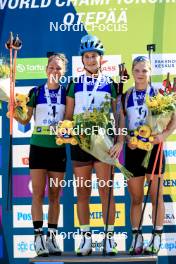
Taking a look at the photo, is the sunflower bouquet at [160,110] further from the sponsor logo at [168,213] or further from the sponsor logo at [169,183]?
the sponsor logo at [168,213]

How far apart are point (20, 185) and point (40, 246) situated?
0.97 m

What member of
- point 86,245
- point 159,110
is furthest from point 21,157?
point 159,110

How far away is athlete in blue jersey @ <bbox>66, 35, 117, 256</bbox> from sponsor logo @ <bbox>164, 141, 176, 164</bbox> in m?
0.88

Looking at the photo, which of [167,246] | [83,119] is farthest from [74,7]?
[167,246]

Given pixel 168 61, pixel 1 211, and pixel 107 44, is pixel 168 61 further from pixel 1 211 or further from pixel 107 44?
pixel 1 211

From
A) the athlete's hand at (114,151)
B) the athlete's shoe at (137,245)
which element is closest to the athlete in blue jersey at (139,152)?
the athlete's shoe at (137,245)

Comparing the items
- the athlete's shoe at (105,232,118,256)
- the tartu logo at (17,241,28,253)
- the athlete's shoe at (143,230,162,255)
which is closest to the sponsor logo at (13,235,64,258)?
the tartu logo at (17,241,28,253)

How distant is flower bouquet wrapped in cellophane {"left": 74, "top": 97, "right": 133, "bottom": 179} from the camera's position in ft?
14.4

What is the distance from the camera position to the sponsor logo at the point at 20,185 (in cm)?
548

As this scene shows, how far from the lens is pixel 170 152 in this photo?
5340mm

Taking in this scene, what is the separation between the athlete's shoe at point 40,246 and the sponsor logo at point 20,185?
86 centimetres

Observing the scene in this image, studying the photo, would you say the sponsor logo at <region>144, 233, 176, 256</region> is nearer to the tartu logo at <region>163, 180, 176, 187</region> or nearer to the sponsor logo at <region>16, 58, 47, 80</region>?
the tartu logo at <region>163, 180, 176, 187</region>

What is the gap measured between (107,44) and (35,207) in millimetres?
1609

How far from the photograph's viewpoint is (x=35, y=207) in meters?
4.70
